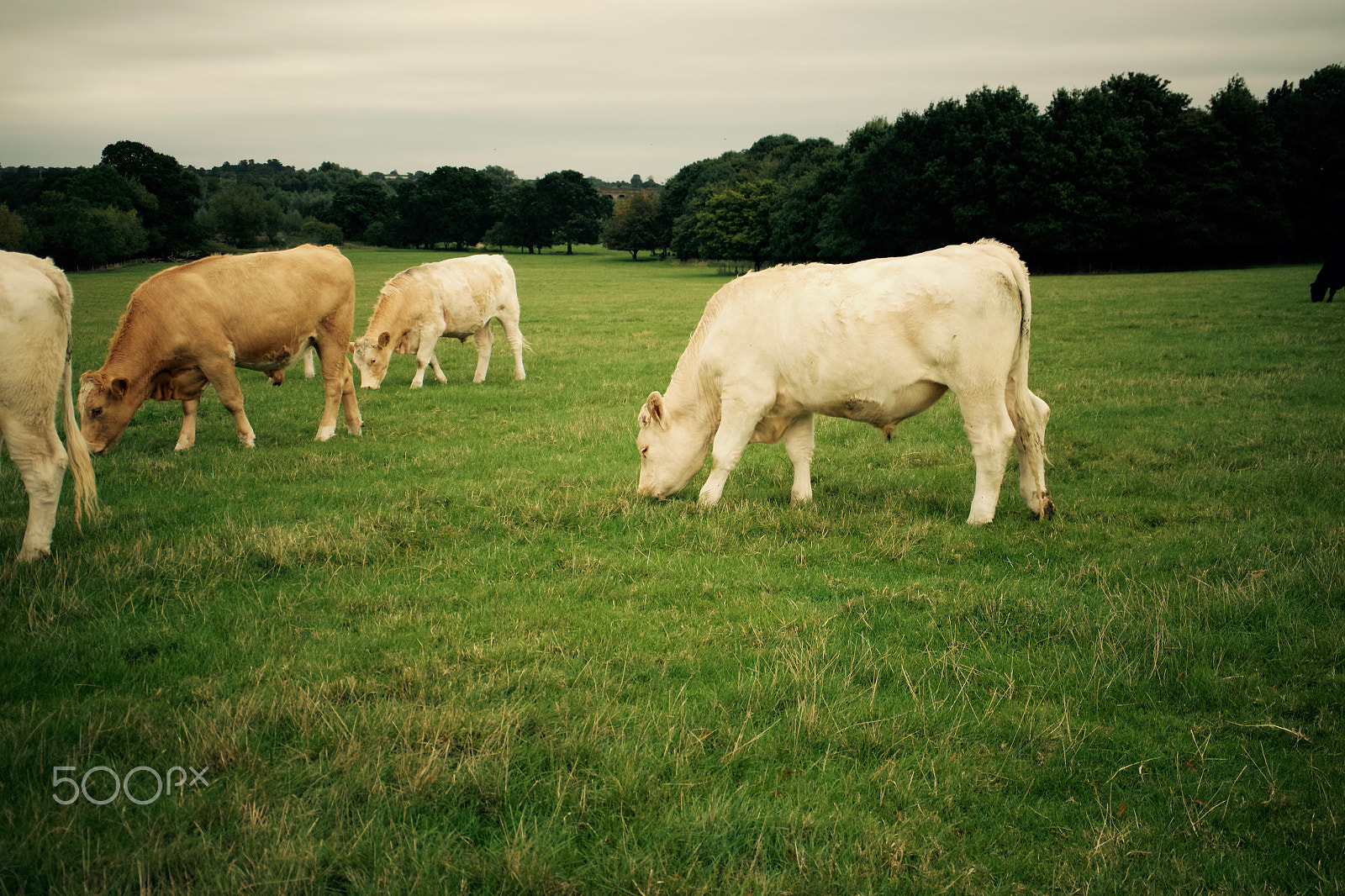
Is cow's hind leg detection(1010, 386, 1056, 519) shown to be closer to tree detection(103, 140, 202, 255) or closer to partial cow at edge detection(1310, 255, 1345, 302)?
partial cow at edge detection(1310, 255, 1345, 302)

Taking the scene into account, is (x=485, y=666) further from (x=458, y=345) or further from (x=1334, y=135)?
(x=1334, y=135)

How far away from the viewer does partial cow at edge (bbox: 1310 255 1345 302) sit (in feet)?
84.2

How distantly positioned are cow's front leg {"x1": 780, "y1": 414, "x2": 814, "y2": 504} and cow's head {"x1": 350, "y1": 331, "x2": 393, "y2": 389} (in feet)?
31.7

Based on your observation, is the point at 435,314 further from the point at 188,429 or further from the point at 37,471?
the point at 37,471

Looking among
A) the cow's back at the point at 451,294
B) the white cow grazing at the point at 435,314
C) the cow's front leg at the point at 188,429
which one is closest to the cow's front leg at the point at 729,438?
the cow's front leg at the point at 188,429

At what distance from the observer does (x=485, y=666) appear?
4.61m

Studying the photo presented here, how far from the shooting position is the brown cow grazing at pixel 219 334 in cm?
982

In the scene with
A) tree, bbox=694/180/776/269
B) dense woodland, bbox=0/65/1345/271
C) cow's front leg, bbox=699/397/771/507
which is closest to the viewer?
cow's front leg, bbox=699/397/771/507

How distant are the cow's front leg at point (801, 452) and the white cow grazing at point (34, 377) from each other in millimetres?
6604

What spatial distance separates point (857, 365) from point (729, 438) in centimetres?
151

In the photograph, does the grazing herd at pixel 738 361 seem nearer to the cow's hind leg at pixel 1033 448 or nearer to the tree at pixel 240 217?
the cow's hind leg at pixel 1033 448

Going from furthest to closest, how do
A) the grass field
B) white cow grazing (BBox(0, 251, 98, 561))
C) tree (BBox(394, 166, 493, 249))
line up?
tree (BBox(394, 166, 493, 249)) → white cow grazing (BBox(0, 251, 98, 561)) → the grass field

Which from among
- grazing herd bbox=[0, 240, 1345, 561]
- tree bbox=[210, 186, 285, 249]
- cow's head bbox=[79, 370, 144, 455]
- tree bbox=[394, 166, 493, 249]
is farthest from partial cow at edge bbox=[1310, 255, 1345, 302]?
tree bbox=[394, 166, 493, 249]

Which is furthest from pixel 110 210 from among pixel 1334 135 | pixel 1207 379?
pixel 1334 135
